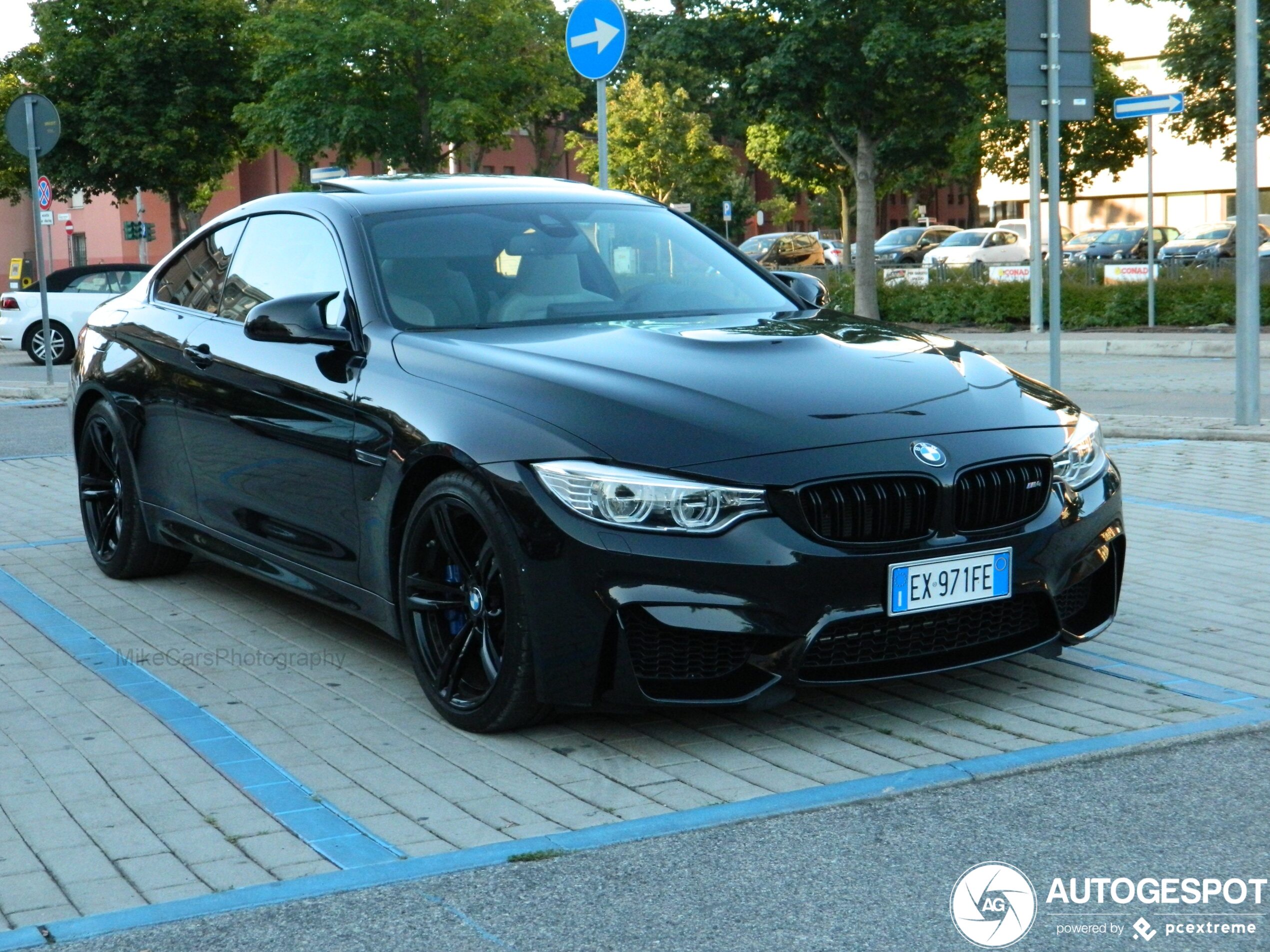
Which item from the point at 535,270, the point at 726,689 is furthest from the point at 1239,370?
the point at 726,689

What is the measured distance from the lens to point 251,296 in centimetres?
613

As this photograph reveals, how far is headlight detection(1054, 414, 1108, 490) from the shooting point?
4.82 meters

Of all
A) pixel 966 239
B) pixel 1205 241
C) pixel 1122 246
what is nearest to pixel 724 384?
pixel 1205 241

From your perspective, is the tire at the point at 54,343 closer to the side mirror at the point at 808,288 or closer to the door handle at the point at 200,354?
the door handle at the point at 200,354

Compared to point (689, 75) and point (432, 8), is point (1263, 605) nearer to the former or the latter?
point (689, 75)

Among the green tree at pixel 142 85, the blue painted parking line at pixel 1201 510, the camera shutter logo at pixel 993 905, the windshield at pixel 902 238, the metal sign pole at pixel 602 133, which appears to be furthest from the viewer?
the windshield at pixel 902 238

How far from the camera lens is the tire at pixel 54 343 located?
953 inches

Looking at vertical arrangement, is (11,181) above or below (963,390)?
above

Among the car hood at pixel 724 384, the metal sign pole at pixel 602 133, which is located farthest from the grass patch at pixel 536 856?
the metal sign pole at pixel 602 133

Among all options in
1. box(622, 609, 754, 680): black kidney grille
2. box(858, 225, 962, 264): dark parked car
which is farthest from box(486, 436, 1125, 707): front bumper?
box(858, 225, 962, 264): dark parked car

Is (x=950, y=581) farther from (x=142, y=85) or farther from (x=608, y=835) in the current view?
(x=142, y=85)

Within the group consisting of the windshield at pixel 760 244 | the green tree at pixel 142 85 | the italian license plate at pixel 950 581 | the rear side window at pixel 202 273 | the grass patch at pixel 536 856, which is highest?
the green tree at pixel 142 85

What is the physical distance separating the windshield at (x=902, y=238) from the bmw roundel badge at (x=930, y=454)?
5016 cm

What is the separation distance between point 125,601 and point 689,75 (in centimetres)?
2344
